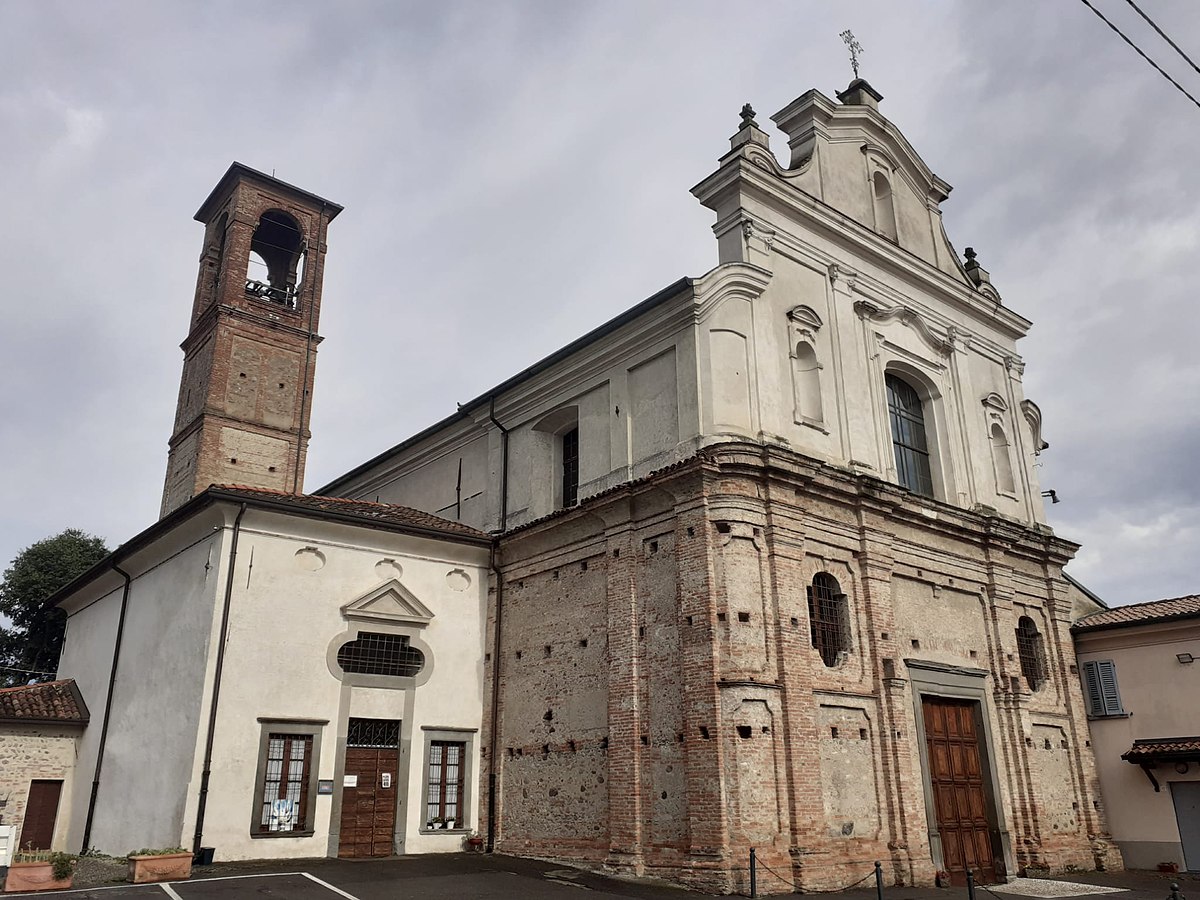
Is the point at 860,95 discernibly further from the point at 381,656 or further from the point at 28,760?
the point at 28,760

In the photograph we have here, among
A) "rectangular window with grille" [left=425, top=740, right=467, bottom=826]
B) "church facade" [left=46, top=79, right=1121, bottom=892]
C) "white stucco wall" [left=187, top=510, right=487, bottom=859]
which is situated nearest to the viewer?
"church facade" [left=46, top=79, right=1121, bottom=892]

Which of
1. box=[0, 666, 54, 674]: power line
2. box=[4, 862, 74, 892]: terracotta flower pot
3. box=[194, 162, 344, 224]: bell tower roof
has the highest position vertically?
box=[194, 162, 344, 224]: bell tower roof

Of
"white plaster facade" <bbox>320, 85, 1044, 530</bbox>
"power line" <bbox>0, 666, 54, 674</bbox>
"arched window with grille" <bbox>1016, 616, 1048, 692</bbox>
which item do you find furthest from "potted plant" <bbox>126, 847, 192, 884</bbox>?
"power line" <bbox>0, 666, 54, 674</bbox>

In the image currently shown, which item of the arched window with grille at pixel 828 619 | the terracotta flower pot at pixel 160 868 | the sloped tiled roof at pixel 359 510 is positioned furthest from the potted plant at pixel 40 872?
the arched window with grille at pixel 828 619

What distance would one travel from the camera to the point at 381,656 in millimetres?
17000

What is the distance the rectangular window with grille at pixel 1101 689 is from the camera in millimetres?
19641

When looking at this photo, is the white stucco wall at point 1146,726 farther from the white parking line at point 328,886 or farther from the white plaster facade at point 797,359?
the white parking line at point 328,886

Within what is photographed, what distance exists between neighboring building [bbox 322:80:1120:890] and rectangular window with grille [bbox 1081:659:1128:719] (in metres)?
0.58

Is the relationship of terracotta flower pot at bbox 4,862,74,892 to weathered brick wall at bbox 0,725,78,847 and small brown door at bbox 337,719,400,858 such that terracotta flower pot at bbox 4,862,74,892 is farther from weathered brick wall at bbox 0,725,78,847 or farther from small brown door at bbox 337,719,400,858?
weathered brick wall at bbox 0,725,78,847

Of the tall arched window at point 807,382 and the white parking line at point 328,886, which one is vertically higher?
the tall arched window at point 807,382

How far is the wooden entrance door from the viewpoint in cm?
1594

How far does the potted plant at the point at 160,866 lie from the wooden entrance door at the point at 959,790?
38.7ft

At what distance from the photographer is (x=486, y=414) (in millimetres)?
20828

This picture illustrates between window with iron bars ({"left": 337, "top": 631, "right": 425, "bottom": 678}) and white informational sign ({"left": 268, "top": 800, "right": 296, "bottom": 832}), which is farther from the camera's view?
window with iron bars ({"left": 337, "top": 631, "right": 425, "bottom": 678})
